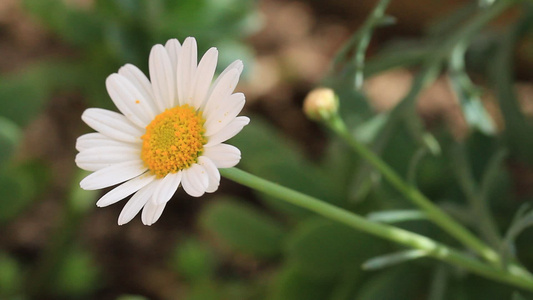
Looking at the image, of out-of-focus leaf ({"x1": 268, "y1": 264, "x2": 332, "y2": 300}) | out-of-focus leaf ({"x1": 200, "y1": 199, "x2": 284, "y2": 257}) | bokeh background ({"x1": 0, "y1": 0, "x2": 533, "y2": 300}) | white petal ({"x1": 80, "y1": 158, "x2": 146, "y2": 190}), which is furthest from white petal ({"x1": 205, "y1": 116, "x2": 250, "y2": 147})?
out-of-focus leaf ({"x1": 200, "y1": 199, "x2": 284, "y2": 257})

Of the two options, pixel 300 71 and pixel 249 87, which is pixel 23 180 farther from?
pixel 300 71

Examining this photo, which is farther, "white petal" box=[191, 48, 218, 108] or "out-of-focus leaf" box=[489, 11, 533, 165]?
"out-of-focus leaf" box=[489, 11, 533, 165]

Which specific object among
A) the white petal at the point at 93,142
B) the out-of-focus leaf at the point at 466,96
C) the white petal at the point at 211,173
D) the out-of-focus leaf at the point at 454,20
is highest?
the white petal at the point at 93,142

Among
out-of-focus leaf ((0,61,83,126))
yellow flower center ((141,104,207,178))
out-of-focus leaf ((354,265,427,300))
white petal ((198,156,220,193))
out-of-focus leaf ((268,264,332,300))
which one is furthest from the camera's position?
out-of-focus leaf ((0,61,83,126))

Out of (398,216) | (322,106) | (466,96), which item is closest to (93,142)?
(322,106)

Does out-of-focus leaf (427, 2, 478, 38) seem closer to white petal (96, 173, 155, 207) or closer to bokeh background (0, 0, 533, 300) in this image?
bokeh background (0, 0, 533, 300)

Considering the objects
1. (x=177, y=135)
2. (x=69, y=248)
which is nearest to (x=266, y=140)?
(x=69, y=248)

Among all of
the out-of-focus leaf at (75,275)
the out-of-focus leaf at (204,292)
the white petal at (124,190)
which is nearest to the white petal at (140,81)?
the white petal at (124,190)

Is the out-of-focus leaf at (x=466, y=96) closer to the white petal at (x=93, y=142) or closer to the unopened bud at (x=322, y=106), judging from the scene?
the unopened bud at (x=322, y=106)
